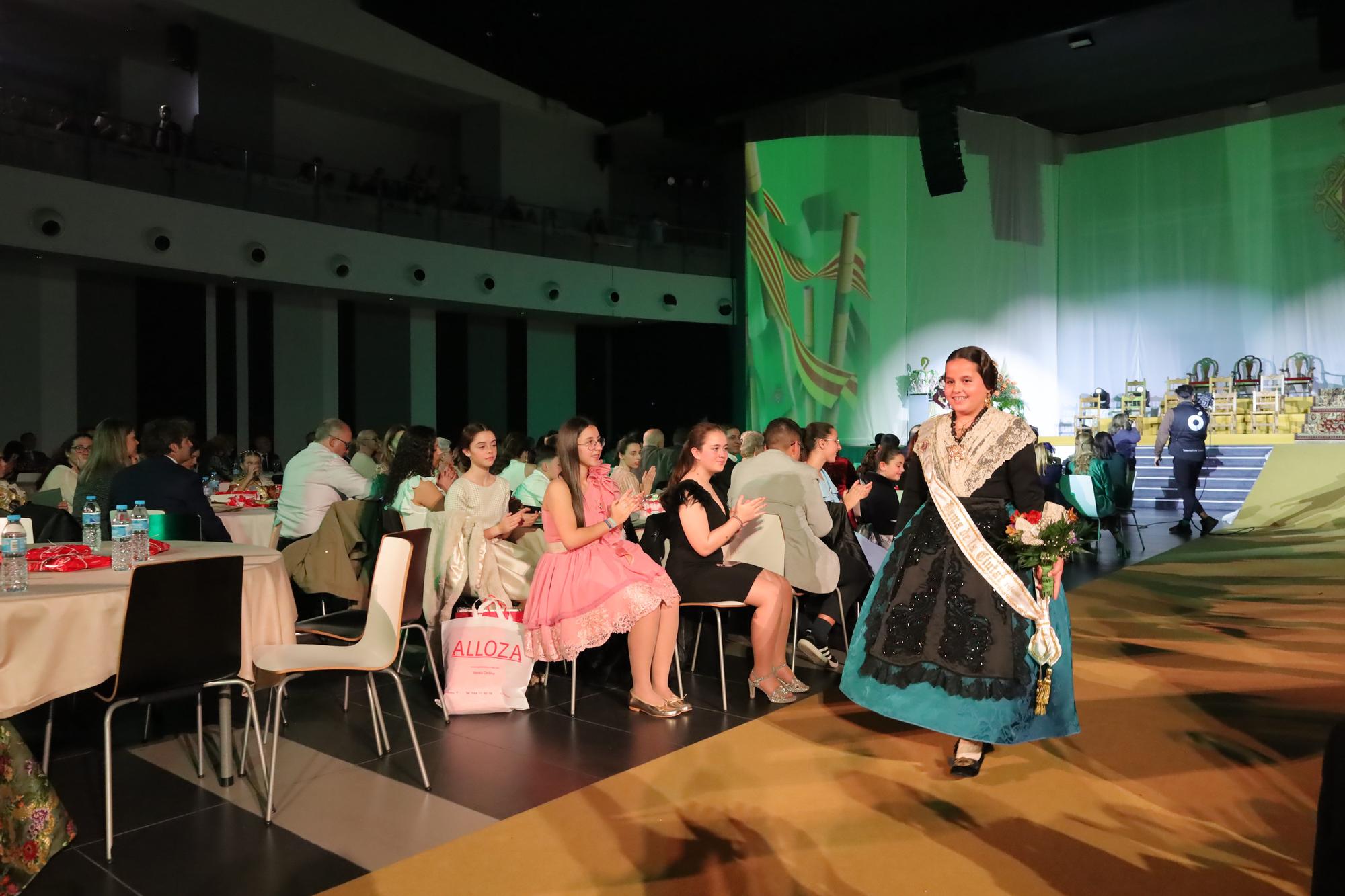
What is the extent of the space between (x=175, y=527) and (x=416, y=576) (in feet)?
4.11

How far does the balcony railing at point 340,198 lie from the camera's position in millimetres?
10297

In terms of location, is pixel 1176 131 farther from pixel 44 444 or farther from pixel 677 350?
pixel 44 444

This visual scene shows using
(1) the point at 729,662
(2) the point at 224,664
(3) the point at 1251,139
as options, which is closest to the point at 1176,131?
(3) the point at 1251,139

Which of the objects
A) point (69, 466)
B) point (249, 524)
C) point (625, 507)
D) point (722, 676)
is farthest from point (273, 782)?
point (69, 466)

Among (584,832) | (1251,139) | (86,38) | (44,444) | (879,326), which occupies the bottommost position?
(584,832)

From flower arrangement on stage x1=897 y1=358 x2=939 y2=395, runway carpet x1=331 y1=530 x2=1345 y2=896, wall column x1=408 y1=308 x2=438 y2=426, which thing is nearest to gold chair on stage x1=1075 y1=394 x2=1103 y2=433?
flower arrangement on stage x1=897 y1=358 x2=939 y2=395

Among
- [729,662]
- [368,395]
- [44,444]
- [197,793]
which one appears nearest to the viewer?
[197,793]

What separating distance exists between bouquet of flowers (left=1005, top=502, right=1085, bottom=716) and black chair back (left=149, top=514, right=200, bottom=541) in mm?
3448

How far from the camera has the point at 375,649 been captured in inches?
130

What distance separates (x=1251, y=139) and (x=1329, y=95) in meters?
1.06

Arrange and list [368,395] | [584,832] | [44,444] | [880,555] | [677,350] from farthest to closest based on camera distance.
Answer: [677,350] → [368,395] → [44,444] → [880,555] → [584,832]

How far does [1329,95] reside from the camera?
→ 13789mm

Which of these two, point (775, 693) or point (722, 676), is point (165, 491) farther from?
point (775, 693)

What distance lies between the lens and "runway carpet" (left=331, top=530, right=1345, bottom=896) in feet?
8.45
